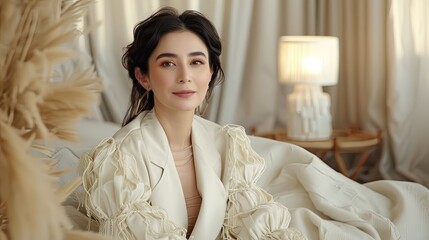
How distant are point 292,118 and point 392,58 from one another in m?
0.61

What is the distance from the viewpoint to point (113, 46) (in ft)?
11.1

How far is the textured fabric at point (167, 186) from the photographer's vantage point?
1207 mm

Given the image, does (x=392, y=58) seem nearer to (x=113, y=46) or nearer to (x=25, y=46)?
(x=113, y=46)

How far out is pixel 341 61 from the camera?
372 cm

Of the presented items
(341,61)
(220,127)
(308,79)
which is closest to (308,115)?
(308,79)

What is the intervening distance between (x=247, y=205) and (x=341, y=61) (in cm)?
246

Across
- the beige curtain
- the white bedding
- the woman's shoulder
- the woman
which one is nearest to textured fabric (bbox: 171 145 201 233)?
the woman

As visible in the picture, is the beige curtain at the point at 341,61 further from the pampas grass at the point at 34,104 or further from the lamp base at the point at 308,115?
the pampas grass at the point at 34,104

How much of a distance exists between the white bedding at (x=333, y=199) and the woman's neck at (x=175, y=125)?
0.26 meters

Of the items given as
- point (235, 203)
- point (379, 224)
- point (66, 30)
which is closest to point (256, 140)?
point (379, 224)

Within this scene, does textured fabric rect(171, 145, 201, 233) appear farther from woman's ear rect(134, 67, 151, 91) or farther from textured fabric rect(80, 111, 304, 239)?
woman's ear rect(134, 67, 151, 91)

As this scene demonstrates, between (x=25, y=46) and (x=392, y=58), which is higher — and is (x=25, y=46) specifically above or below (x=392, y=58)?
above

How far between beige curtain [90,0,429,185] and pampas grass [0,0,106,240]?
2.80m

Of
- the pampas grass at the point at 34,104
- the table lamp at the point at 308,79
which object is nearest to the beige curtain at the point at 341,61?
the table lamp at the point at 308,79
